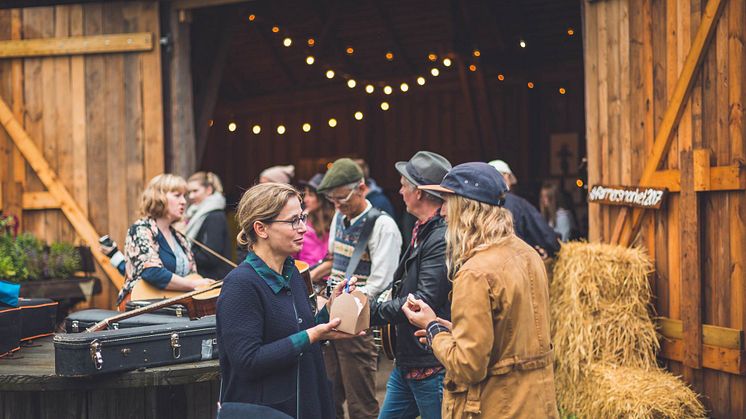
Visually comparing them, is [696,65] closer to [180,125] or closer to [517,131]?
[180,125]

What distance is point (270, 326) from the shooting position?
3.35 m

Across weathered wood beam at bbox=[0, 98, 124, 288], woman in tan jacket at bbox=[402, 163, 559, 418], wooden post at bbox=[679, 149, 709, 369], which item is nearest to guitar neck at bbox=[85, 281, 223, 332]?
woman in tan jacket at bbox=[402, 163, 559, 418]

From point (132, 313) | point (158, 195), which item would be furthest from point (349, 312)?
point (158, 195)

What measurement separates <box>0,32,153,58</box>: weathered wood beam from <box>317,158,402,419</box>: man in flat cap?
12.8 ft

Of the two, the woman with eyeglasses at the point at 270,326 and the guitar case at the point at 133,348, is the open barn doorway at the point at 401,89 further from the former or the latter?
the woman with eyeglasses at the point at 270,326

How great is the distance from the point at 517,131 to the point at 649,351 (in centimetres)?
920

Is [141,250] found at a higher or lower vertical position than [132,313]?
higher

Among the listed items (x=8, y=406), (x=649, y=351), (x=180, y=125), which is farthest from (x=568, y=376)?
(x=180, y=125)

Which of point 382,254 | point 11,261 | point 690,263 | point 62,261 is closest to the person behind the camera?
point 382,254

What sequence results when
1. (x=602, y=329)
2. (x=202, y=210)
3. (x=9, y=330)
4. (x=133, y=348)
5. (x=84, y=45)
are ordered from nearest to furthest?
(x=133, y=348) < (x=9, y=330) < (x=602, y=329) < (x=202, y=210) < (x=84, y=45)

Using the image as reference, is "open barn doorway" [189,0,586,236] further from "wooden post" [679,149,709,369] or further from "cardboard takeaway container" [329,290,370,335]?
"cardboard takeaway container" [329,290,370,335]

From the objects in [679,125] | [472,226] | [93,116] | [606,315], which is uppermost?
[93,116]

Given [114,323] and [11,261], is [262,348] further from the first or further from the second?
[11,261]

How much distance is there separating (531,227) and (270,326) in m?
4.57
